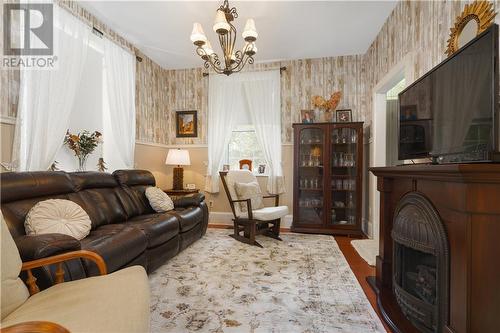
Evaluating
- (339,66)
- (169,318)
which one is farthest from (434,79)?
(339,66)

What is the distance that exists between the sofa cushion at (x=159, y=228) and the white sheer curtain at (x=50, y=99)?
1.10 m

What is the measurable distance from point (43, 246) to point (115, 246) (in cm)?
57

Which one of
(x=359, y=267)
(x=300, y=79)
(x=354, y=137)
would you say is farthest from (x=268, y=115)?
(x=359, y=267)

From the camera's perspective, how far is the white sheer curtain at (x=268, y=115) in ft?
14.3

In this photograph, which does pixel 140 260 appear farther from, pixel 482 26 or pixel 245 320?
pixel 482 26

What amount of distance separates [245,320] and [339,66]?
4033 millimetres

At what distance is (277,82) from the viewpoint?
4414 millimetres

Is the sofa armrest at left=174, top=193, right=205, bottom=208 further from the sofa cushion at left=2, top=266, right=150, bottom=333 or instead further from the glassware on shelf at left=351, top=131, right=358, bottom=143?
the glassware on shelf at left=351, top=131, right=358, bottom=143

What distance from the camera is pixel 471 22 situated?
5.41 feet

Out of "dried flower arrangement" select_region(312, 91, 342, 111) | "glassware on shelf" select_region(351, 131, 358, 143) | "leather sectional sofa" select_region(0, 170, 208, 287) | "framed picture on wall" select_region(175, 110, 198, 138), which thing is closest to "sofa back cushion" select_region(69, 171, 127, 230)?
"leather sectional sofa" select_region(0, 170, 208, 287)

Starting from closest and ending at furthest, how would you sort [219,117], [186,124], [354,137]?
[354,137] → [219,117] → [186,124]

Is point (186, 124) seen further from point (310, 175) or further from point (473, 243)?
point (473, 243)

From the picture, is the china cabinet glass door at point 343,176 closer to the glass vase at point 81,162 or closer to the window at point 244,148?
the window at point 244,148

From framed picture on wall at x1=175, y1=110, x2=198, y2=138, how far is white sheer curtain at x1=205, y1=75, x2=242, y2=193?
0.35 metres
